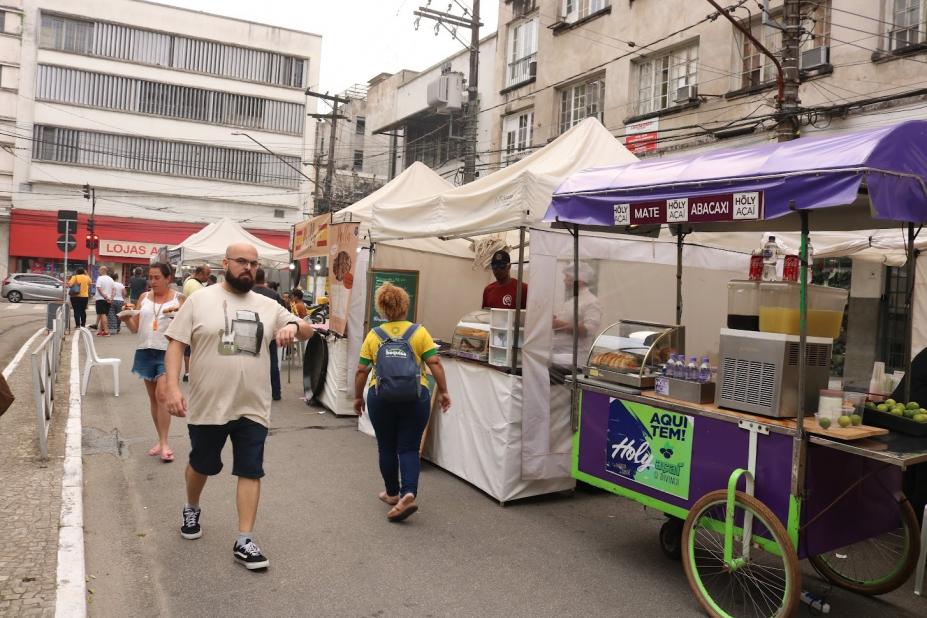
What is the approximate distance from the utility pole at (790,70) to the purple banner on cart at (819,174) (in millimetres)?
7241

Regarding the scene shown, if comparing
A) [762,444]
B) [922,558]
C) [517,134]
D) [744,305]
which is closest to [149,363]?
[744,305]

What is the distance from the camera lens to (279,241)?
43312 mm

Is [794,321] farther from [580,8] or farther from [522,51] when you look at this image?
[522,51]

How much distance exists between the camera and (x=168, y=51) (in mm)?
40375

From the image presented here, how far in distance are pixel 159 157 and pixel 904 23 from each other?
3819 centimetres

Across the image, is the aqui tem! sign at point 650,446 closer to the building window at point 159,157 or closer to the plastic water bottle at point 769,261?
the plastic water bottle at point 769,261

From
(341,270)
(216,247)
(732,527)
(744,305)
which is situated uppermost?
(216,247)

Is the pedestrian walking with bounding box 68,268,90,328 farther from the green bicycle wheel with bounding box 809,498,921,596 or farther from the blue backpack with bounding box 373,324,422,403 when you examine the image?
the green bicycle wheel with bounding box 809,498,921,596

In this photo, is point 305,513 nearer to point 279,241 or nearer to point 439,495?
point 439,495

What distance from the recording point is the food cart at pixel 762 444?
3.54 metres

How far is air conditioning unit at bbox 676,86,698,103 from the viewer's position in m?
14.7

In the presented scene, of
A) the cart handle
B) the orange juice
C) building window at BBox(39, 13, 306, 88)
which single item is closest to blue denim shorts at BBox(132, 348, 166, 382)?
the cart handle

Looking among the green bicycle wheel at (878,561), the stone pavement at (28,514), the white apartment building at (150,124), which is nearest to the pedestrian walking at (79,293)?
the stone pavement at (28,514)

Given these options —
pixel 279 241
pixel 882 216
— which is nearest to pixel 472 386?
pixel 882 216
